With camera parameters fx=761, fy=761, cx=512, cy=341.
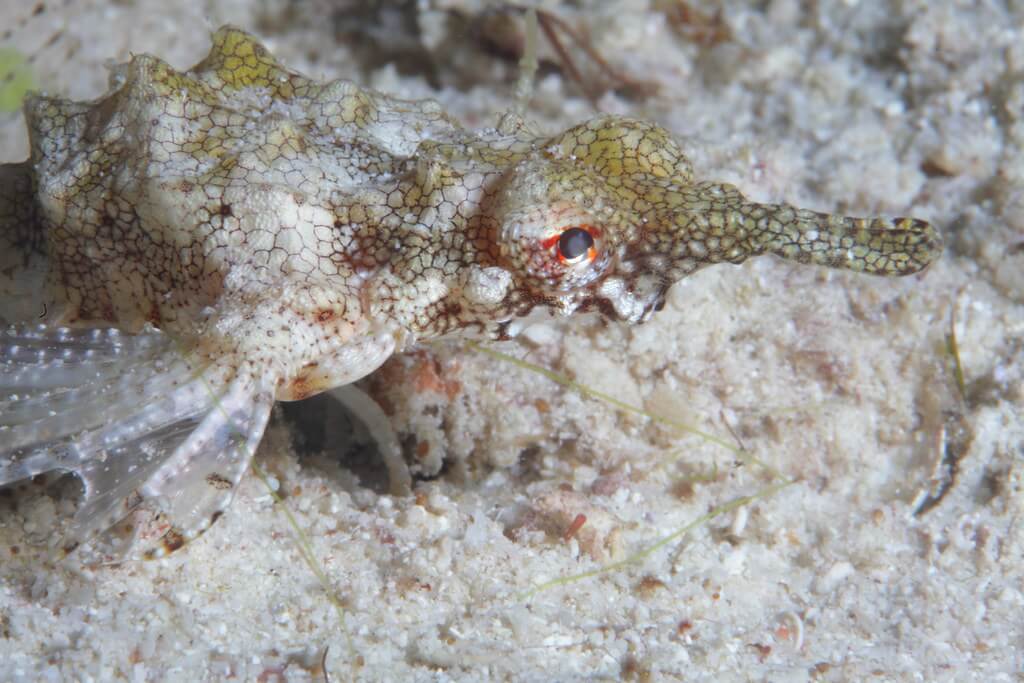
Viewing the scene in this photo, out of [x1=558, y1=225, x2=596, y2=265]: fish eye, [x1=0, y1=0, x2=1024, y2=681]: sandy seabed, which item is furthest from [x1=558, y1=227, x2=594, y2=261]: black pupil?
[x1=0, y1=0, x2=1024, y2=681]: sandy seabed

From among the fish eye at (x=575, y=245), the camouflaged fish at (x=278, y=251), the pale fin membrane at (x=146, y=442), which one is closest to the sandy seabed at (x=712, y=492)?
the pale fin membrane at (x=146, y=442)

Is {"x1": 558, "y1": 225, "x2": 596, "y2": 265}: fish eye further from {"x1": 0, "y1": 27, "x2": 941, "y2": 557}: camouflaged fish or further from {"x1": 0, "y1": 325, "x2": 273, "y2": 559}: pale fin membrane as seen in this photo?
{"x1": 0, "y1": 325, "x2": 273, "y2": 559}: pale fin membrane

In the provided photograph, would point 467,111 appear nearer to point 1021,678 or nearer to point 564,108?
point 564,108

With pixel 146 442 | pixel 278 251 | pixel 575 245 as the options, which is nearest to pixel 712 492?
pixel 575 245

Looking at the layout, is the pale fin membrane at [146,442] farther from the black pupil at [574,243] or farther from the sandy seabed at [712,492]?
the black pupil at [574,243]

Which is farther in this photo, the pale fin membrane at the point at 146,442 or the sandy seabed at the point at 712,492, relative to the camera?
the sandy seabed at the point at 712,492

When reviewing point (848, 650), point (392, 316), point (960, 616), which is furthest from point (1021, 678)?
point (392, 316)

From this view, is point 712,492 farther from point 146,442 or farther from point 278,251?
point 146,442

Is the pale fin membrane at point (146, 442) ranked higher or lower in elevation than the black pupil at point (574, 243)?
lower
